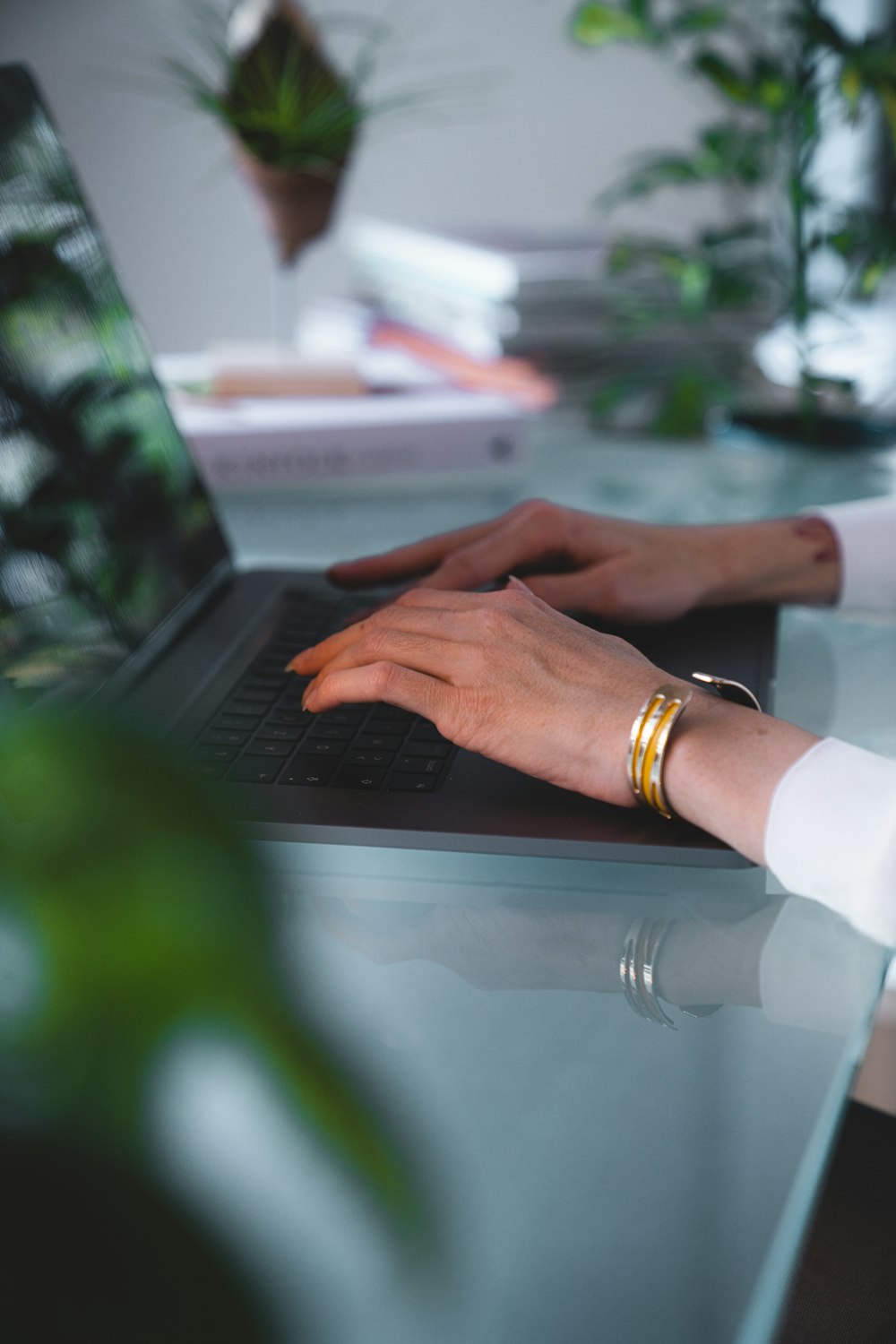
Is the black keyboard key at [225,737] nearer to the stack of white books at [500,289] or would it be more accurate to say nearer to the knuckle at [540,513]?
the knuckle at [540,513]

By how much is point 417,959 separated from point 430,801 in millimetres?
99

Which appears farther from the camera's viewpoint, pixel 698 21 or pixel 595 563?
pixel 698 21

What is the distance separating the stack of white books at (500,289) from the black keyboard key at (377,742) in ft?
2.97

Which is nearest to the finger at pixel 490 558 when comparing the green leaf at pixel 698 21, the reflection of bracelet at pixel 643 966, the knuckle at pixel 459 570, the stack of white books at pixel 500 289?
the knuckle at pixel 459 570

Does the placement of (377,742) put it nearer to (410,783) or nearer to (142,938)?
(410,783)

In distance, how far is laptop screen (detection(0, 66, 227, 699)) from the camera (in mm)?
640

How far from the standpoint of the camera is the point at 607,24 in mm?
1419

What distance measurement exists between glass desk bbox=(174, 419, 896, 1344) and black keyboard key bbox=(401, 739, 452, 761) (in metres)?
0.08

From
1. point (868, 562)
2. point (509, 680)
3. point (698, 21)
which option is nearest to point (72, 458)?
point (509, 680)

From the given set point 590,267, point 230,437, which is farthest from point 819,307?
point 230,437

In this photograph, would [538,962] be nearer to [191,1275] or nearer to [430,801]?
[430,801]

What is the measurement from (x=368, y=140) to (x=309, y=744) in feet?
6.18

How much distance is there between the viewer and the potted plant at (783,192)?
49.6 inches

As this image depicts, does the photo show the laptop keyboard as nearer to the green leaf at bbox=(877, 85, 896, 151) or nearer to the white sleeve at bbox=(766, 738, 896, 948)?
the white sleeve at bbox=(766, 738, 896, 948)
